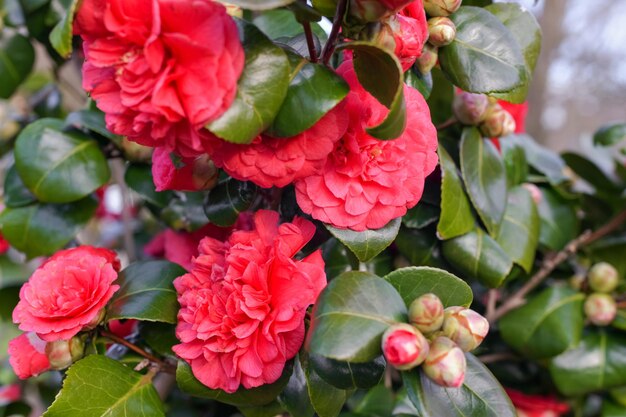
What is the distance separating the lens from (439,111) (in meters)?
0.89

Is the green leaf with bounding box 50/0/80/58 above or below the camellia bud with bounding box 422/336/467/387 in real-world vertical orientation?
above

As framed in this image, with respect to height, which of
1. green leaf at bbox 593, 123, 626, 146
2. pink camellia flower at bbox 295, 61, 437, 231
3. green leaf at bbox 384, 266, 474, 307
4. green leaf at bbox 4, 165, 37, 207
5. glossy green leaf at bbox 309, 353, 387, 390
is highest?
pink camellia flower at bbox 295, 61, 437, 231

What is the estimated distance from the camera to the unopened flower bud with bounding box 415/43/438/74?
0.66 metres

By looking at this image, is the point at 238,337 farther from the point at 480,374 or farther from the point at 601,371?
the point at 601,371

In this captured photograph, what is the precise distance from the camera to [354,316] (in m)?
0.53

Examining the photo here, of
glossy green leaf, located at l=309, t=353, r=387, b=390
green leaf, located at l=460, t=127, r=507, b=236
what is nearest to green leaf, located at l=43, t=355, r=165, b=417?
glossy green leaf, located at l=309, t=353, r=387, b=390

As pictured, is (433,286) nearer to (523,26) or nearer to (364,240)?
(364,240)

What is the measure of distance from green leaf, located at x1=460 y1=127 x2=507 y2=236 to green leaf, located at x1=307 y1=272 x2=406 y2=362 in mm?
266

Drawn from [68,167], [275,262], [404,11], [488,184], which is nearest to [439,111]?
[488,184]

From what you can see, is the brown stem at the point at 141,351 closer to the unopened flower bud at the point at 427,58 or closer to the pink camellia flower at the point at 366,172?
the pink camellia flower at the point at 366,172

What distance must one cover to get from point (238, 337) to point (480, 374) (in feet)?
0.79

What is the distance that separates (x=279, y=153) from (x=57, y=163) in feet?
1.59

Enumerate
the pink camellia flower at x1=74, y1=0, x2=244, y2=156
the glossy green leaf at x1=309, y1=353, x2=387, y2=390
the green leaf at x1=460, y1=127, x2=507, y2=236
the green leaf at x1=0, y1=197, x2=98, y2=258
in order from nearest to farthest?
the pink camellia flower at x1=74, y1=0, x2=244, y2=156 < the glossy green leaf at x1=309, y1=353, x2=387, y2=390 < the green leaf at x1=460, y1=127, x2=507, y2=236 < the green leaf at x1=0, y1=197, x2=98, y2=258

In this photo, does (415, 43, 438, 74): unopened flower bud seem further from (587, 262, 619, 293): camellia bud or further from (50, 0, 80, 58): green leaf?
(587, 262, 619, 293): camellia bud
